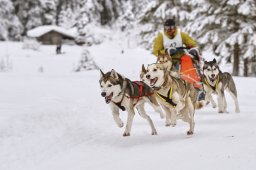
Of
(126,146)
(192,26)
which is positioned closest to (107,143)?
(126,146)

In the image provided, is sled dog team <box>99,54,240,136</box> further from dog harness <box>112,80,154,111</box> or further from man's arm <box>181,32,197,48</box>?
man's arm <box>181,32,197,48</box>

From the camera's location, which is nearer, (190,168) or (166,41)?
(190,168)

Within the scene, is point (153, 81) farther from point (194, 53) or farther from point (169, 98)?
point (194, 53)

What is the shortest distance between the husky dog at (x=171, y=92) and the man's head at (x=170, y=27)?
249 cm

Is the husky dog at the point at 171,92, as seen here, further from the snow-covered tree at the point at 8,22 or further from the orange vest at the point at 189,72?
the snow-covered tree at the point at 8,22

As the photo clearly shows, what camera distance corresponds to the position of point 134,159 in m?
5.05

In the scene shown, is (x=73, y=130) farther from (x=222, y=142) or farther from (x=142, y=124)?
(x=222, y=142)

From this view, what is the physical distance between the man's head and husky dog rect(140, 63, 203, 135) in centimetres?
249

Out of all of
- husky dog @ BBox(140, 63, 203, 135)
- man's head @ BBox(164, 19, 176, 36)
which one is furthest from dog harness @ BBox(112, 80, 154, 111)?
man's head @ BBox(164, 19, 176, 36)

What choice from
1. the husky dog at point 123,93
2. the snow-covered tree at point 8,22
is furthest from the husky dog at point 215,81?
the snow-covered tree at point 8,22

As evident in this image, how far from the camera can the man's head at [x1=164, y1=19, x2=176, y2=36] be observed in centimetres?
855

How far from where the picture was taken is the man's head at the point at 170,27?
855cm

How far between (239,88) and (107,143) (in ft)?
31.1

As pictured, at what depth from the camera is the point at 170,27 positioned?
28.2 feet
